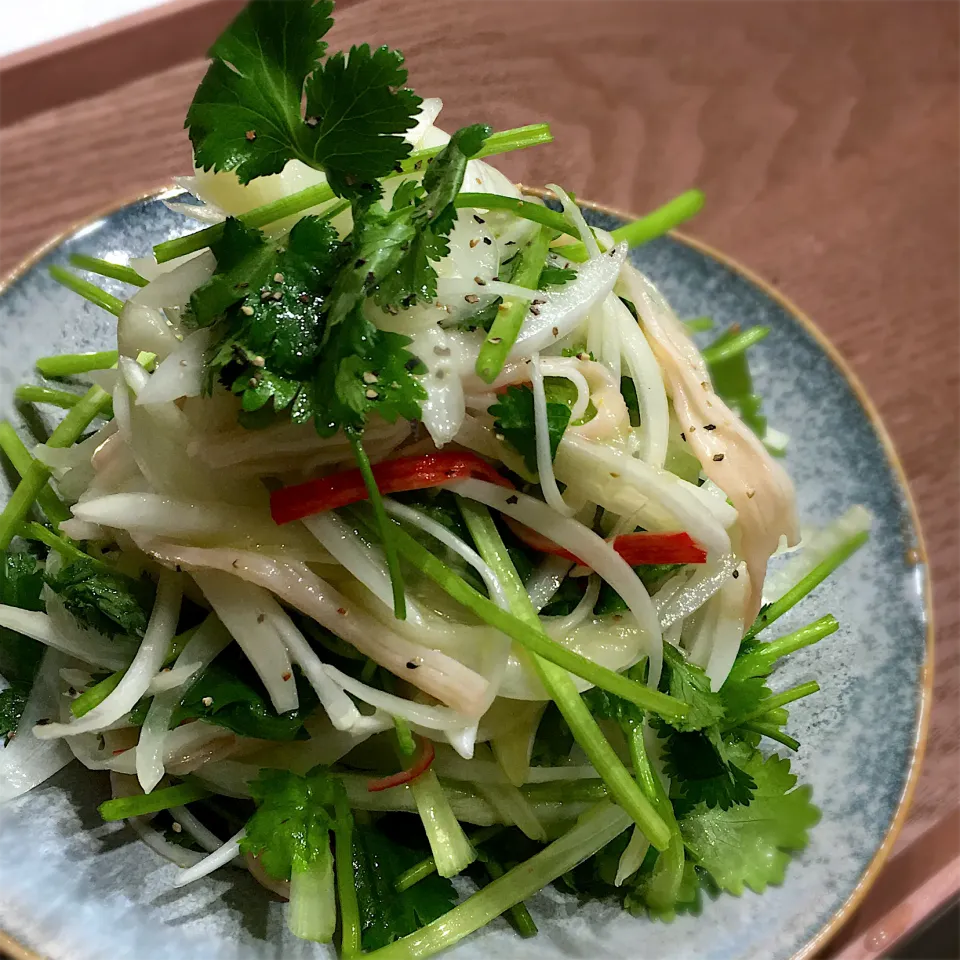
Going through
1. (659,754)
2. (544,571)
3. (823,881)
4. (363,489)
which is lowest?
(823,881)

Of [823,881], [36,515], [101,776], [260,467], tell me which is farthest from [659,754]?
[36,515]

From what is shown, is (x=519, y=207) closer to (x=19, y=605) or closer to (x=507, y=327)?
(x=507, y=327)

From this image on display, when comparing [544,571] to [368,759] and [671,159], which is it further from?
[671,159]

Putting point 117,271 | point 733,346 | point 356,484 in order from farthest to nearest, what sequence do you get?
1. point 733,346
2. point 117,271
3. point 356,484

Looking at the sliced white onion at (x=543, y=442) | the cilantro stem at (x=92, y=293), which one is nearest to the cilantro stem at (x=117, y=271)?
the cilantro stem at (x=92, y=293)

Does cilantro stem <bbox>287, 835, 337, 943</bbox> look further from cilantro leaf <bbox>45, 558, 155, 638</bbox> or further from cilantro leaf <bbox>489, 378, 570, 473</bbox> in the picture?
cilantro leaf <bbox>489, 378, 570, 473</bbox>

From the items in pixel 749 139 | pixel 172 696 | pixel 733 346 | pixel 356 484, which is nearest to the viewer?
pixel 356 484

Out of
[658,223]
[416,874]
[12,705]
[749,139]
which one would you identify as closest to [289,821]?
[416,874]

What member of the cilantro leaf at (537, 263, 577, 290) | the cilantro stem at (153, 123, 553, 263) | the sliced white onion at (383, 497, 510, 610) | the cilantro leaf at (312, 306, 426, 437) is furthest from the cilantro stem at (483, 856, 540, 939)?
the cilantro stem at (153, 123, 553, 263)
